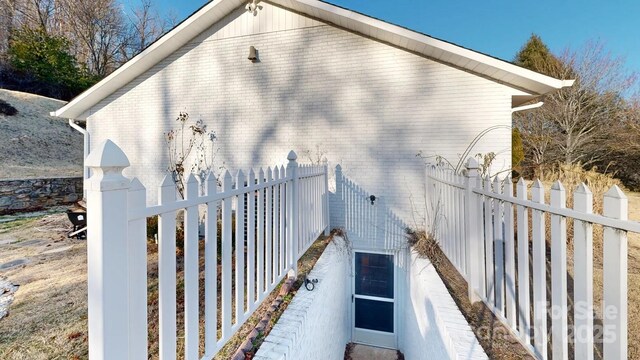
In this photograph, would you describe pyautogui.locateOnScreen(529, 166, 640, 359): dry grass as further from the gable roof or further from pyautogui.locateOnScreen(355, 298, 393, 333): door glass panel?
pyautogui.locateOnScreen(355, 298, 393, 333): door glass panel

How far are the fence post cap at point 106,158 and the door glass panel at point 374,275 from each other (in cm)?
514

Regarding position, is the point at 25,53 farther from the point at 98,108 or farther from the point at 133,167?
the point at 133,167

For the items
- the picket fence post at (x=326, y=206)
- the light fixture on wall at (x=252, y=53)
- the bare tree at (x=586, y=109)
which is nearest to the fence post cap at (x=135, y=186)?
the picket fence post at (x=326, y=206)

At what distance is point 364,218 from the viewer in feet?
19.1

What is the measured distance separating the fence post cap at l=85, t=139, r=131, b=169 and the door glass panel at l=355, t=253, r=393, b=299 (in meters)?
5.14

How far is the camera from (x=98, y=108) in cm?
750

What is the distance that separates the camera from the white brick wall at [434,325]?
7.04 ft

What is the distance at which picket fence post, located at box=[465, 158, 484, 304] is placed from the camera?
2578 mm

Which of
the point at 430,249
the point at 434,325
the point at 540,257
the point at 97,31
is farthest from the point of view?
the point at 97,31

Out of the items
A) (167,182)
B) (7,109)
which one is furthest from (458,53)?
(7,109)

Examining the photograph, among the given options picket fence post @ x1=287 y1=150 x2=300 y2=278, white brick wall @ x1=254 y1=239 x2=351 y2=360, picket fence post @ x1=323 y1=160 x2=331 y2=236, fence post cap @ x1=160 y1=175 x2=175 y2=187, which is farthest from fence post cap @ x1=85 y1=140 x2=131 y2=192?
picket fence post @ x1=323 y1=160 x2=331 y2=236

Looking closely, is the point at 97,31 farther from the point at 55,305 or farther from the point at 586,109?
the point at 586,109

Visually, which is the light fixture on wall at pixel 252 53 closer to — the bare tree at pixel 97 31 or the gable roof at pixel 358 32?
the gable roof at pixel 358 32

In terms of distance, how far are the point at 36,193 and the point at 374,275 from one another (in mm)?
11906
